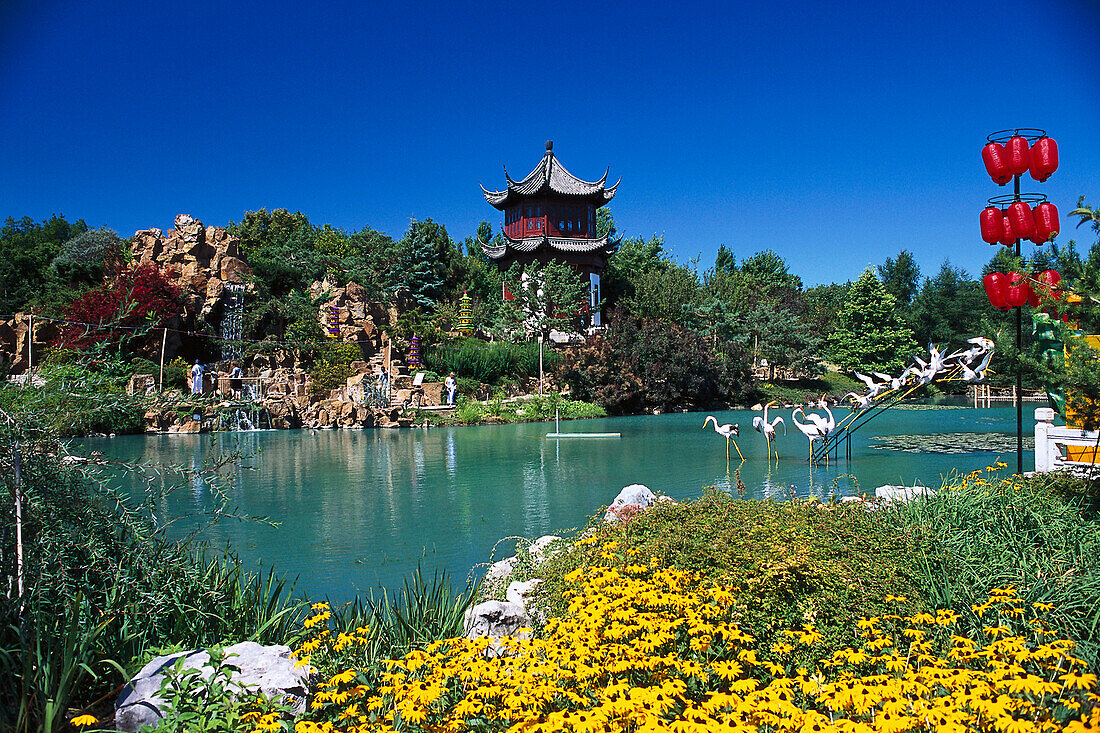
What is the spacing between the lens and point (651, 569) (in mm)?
3232

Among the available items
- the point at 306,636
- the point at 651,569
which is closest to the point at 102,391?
the point at 306,636

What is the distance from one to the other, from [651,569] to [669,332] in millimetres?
18495

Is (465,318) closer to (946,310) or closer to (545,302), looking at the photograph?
(545,302)

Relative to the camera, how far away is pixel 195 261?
19047mm

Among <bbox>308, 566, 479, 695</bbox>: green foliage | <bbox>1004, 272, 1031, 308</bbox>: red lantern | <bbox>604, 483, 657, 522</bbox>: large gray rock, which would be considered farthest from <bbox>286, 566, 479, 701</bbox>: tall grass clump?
<bbox>1004, 272, 1031, 308</bbox>: red lantern

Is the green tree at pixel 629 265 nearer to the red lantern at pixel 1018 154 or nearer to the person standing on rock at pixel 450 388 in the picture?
the person standing on rock at pixel 450 388

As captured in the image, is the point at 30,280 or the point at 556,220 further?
the point at 556,220

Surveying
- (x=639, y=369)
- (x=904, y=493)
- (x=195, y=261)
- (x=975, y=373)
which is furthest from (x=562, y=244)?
(x=904, y=493)

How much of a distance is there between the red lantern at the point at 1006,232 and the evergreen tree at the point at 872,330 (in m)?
20.8

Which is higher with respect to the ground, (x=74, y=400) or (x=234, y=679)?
(x=74, y=400)

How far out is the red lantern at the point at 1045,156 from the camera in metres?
6.07

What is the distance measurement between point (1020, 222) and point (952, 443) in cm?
666

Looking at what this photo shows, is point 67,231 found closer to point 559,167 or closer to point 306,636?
point 559,167

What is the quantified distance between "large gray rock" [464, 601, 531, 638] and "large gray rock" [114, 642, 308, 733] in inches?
36.1
